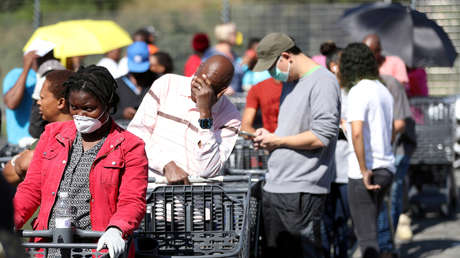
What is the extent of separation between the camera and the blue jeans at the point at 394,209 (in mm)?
7453

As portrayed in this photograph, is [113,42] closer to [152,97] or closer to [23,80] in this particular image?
[23,80]

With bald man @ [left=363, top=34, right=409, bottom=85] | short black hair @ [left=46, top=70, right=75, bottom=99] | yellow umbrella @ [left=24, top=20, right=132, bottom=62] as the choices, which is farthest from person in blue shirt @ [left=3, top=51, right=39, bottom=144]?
bald man @ [left=363, top=34, right=409, bottom=85]

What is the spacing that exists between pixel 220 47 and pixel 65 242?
8.73 m

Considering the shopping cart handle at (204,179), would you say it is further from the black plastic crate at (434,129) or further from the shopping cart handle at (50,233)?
the black plastic crate at (434,129)

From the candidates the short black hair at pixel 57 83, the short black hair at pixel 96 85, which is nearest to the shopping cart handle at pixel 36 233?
the short black hair at pixel 96 85

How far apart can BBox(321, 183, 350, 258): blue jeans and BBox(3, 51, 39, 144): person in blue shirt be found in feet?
9.57

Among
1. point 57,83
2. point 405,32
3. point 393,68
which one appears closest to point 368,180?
point 57,83

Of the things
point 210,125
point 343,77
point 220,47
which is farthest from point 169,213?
point 220,47

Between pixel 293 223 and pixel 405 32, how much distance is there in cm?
501

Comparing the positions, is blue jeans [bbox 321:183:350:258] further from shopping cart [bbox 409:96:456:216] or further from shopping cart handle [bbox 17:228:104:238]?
shopping cart handle [bbox 17:228:104:238]

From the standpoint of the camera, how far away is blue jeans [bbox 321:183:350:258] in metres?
7.32

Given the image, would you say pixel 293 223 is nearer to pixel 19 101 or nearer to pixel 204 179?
pixel 204 179

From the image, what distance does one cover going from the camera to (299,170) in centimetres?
604

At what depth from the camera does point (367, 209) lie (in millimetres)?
6801
